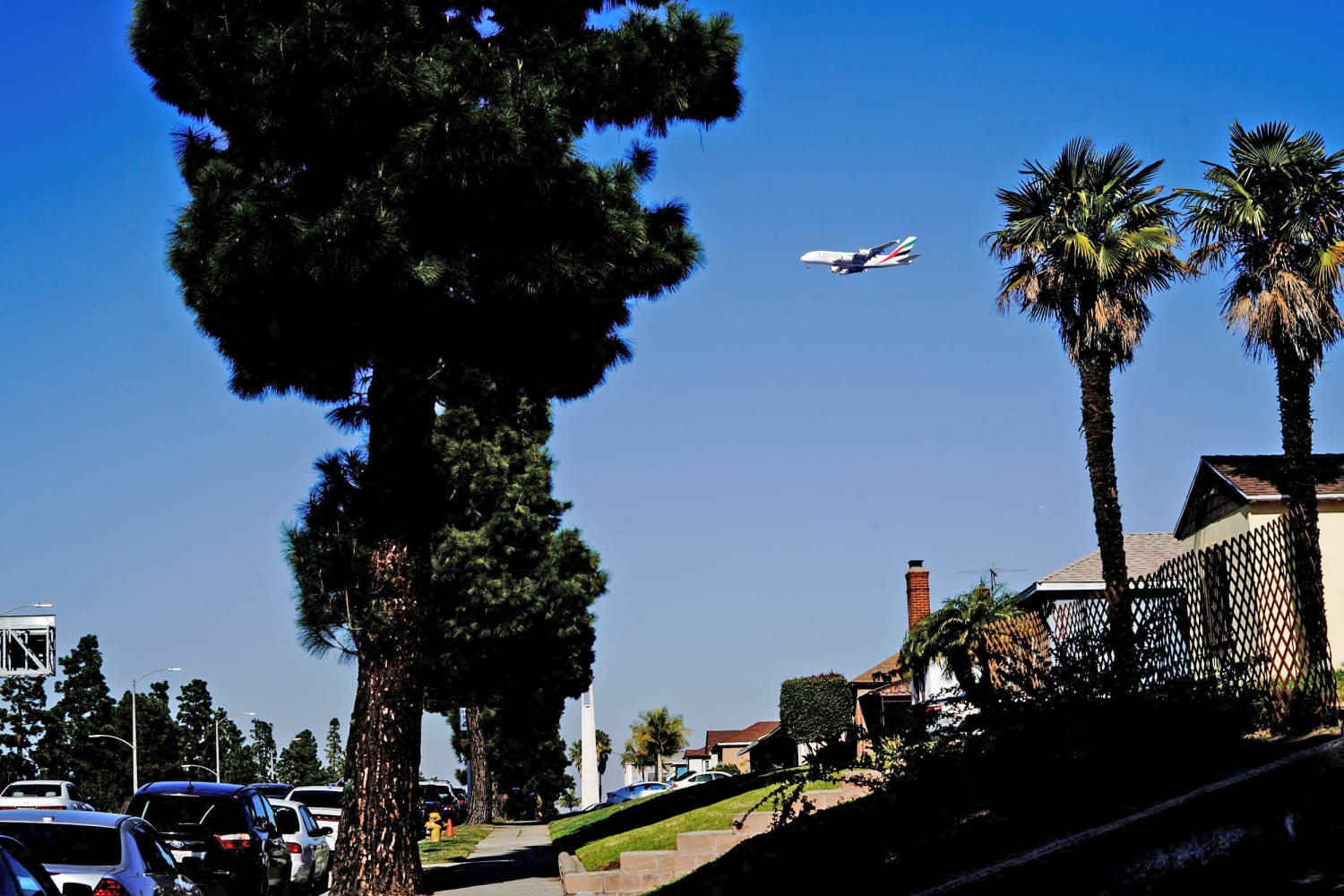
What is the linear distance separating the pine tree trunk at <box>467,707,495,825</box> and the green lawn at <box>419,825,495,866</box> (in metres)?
8.46

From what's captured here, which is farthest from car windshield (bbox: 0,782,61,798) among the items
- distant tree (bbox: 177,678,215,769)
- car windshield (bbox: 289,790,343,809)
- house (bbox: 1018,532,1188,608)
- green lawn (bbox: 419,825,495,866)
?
distant tree (bbox: 177,678,215,769)

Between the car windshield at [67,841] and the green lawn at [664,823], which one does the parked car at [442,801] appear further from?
the car windshield at [67,841]

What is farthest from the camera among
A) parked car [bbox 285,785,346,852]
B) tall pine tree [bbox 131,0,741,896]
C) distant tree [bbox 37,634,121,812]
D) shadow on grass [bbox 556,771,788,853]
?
distant tree [bbox 37,634,121,812]

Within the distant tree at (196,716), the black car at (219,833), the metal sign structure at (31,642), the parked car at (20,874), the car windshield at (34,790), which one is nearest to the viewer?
the parked car at (20,874)

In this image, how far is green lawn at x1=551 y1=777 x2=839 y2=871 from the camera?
19.1 metres

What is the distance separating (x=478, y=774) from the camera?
168ft

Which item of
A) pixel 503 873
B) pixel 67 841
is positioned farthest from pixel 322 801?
pixel 67 841

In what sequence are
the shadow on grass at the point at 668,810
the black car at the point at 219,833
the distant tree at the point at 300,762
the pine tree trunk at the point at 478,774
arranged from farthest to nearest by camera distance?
1. the distant tree at the point at 300,762
2. the pine tree trunk at the point at 478,774
3. the shadow on grass at the point at 668,810
4. the black car at the point at 219,833

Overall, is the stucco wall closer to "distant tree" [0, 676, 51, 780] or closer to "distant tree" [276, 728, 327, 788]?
"distant tree" [0, 676, 51, 780]

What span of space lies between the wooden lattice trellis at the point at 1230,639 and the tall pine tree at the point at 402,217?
8.73m

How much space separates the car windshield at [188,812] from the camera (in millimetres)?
16906

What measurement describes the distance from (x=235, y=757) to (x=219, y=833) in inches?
4262

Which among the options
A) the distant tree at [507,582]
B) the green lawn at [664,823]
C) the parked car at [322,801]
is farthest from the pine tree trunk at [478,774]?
the parked car at [322,801]

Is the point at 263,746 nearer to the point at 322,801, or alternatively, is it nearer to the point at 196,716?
the point at 196,716
